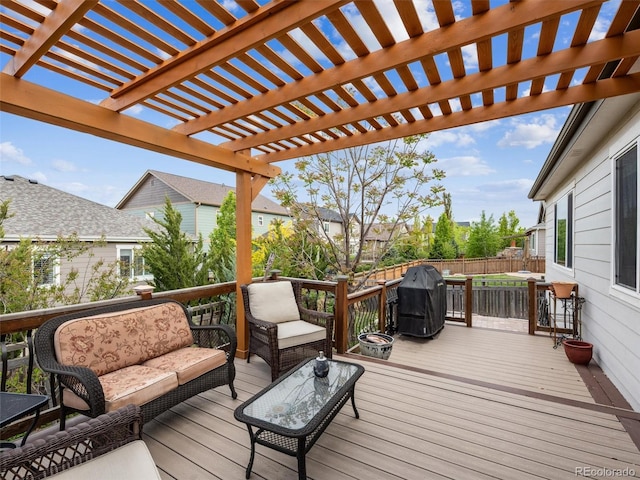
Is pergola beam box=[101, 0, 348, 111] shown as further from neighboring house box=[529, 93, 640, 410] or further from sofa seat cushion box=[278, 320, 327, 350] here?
neighboring house box=[529, 93, 640, 410]

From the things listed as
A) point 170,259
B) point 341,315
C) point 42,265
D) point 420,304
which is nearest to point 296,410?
point 341,315

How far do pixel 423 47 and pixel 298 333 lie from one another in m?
2.85

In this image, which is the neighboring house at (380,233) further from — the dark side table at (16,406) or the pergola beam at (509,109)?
the dark side table at (16,406)

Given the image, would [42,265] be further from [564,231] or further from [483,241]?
[483,241]

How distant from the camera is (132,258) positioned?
9750 mm

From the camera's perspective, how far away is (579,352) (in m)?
4.03

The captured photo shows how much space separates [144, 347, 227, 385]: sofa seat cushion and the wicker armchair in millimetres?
563

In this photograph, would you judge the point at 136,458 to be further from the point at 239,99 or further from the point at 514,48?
the point at 514,48

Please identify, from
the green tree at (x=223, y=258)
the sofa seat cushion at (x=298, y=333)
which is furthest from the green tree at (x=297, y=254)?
the sofa seat cushion at (x=298, y=333)

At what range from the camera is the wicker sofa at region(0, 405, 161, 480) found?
1.34 m

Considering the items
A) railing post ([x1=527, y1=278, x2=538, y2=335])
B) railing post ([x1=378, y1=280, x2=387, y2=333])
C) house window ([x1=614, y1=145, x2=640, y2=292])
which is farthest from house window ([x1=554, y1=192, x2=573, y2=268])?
railing post ([x1=378, y1=280, x2=387, y2=333])

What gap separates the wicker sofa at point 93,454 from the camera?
1339 millimetres

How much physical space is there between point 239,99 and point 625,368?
4.60 m

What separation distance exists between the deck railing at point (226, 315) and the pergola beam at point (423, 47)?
2.36 meters
